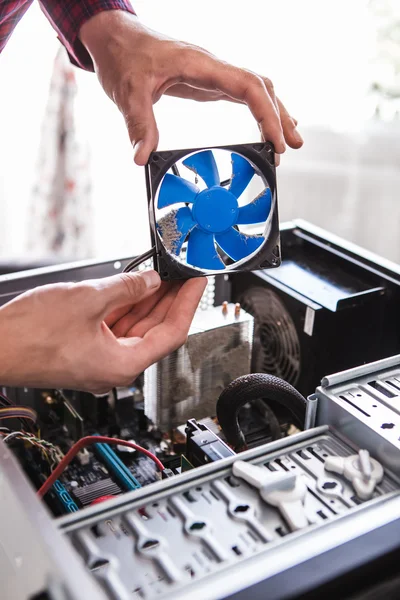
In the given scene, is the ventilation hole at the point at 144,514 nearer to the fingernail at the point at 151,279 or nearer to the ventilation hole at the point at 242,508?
the ventilation hole at the point at 242,508

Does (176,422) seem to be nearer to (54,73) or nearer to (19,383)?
(19,383)

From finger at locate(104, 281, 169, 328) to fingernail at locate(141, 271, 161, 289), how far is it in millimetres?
82

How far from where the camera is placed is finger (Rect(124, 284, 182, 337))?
0.93 metres

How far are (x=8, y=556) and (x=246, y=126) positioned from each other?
2812 millimetres

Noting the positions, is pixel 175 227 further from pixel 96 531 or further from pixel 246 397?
pixel 96 531

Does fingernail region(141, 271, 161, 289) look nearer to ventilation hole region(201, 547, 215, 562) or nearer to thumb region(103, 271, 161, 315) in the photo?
thumb region(103, 271, 161, 315)

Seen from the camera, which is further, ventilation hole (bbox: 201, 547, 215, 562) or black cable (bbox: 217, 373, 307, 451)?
black cable (bbox: 217, 373, 307, 451)

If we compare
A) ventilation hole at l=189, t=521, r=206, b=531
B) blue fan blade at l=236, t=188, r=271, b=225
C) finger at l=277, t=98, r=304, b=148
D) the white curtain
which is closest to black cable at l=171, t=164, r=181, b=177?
blue fan blade at l=236, t=188, r=271, b=225

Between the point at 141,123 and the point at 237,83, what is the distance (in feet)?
0.57

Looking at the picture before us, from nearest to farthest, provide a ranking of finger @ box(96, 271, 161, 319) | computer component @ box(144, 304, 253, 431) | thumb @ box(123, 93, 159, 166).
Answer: finger @ box(96, 271, 161, 319), thumb @ box(123, 93, 159, 166), computer component @ box(144, 304, 253, 431)

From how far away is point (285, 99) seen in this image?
121 inches

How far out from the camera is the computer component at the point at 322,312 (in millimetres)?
1104

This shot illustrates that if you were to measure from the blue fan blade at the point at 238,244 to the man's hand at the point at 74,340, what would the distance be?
191 millimetres

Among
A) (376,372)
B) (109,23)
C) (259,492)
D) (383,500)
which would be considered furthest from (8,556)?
(109,23)
